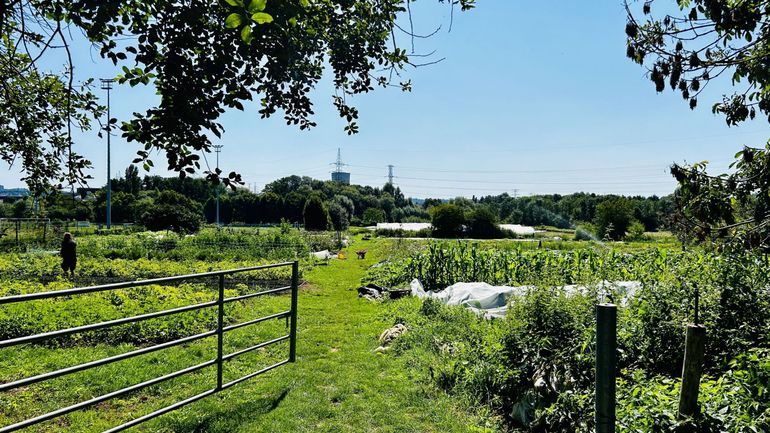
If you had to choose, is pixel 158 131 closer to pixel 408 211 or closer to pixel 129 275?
pixel 129 275

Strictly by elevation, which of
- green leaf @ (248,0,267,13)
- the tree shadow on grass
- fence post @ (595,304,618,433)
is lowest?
the tree shadow on grass

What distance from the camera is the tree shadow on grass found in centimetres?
356

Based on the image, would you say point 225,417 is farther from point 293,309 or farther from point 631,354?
point 631,354

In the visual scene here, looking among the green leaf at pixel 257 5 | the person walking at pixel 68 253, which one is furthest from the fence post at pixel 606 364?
the person walking at pixel 68 253

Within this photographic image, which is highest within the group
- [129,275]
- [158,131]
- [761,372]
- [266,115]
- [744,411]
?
[266,115]

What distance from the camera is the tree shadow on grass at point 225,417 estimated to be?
3.56 meters

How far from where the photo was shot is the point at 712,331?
326cm

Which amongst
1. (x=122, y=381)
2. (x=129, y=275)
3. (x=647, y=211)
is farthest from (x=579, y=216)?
(x=122, y=381)

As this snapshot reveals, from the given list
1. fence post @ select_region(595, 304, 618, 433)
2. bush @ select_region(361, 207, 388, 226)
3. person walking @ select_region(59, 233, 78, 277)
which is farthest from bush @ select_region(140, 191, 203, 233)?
bush @ select_region(361, 207, 388, 226)

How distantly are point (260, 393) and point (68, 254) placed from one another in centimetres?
1103

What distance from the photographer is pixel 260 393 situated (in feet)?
14.4

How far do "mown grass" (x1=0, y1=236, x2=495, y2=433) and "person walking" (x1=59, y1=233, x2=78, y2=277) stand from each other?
7268 millimetres

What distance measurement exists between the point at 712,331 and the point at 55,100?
4954 millimetres

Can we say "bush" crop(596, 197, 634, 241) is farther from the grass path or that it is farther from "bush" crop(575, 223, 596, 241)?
the grass path
